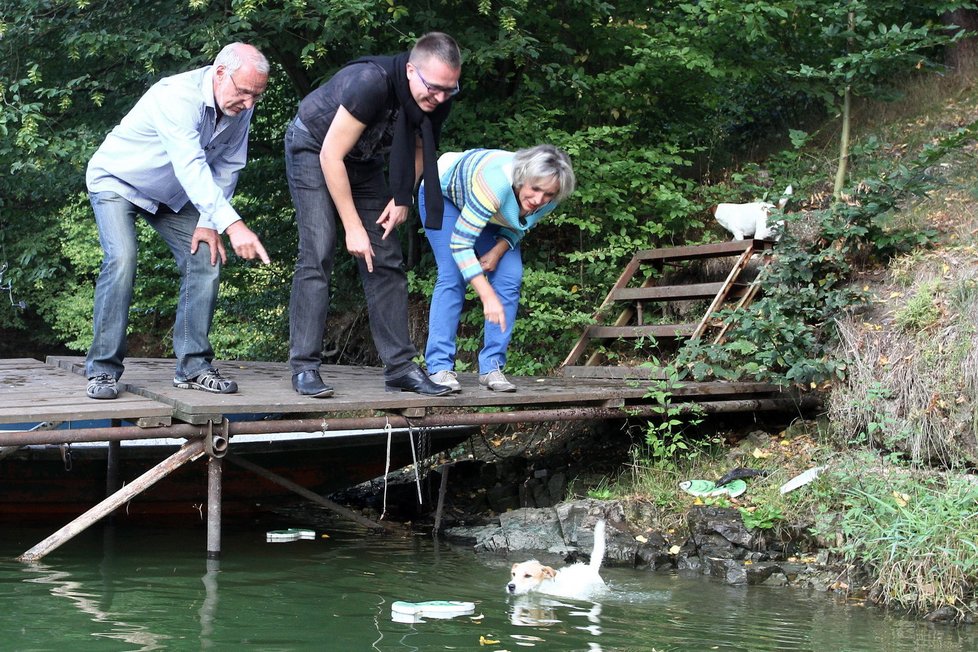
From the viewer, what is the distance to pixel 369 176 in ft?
18.9

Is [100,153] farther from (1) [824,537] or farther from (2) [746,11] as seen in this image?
(2) [746,11]

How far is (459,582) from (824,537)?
2.08 meters

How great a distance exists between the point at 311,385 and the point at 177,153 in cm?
145

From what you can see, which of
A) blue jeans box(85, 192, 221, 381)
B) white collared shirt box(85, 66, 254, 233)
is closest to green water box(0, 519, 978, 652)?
blue jeans box(85, 192, 221, 381)

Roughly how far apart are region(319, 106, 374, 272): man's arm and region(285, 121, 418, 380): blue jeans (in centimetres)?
18

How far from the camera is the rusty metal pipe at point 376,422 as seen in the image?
5.36 m

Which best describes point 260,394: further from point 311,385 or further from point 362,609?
point 362,609

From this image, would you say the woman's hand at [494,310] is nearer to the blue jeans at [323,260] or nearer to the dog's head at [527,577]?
the blue jeans at [323,260]

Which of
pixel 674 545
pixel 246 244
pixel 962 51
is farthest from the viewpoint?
pixel 962 51

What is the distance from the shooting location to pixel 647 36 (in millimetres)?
9578

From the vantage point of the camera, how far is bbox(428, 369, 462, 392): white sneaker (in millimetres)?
6019

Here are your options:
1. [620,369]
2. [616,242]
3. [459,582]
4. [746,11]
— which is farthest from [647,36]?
[459,582]

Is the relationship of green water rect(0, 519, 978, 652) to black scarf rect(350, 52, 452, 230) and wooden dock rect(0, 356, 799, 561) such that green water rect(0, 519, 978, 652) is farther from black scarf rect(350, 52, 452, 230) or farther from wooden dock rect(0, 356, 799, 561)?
black scarf rect(350, 52, 452, 230)

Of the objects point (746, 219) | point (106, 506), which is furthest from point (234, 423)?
point (746, 219)
